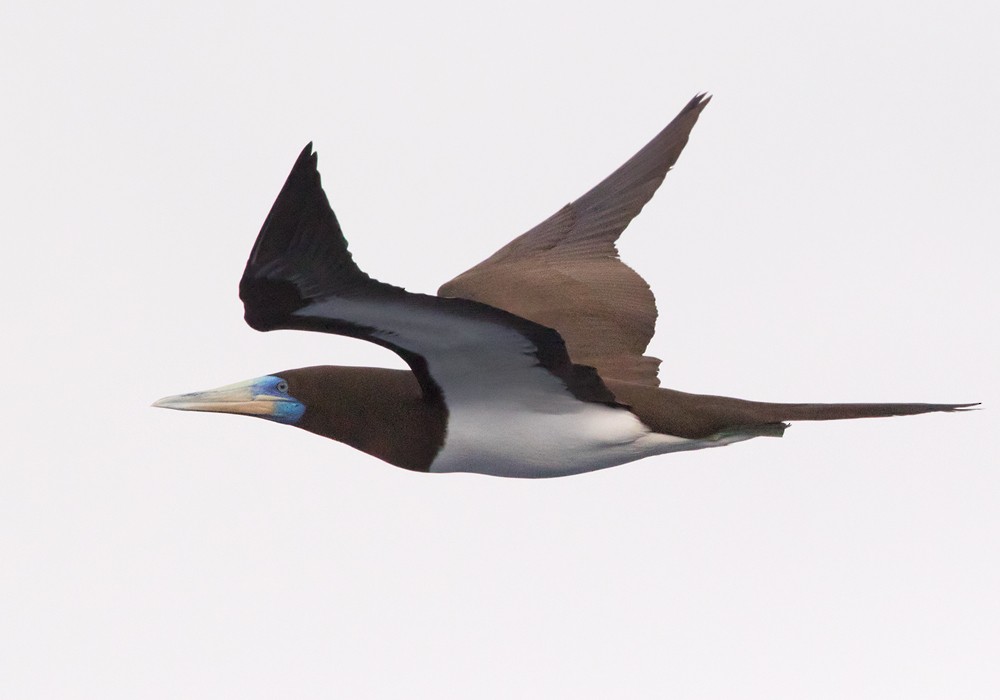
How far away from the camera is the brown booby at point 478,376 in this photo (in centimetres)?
864

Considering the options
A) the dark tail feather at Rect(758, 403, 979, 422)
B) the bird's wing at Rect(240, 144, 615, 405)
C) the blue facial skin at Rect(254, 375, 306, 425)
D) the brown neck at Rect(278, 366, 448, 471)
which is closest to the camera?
the bird's wing at Rect(240, 144, 615, 405)

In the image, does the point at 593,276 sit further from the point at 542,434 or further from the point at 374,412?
the point at 374,412

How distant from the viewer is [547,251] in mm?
12828

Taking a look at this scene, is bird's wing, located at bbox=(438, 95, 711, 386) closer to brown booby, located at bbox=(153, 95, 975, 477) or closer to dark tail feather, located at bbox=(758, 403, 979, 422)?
brown booby, located at bbox=(153, 95, 975, 477)

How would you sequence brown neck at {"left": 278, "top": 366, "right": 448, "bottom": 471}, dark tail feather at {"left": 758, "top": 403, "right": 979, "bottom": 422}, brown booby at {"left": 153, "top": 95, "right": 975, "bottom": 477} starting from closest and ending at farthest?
brown booby at {"left": 153, "top": 95, "right": 975, "bottom": 477}, dark tail feather at {"left": 758, "top": 403, "right": 979, "bottom": 422}, brown neck at {"left": 278, "top": 366, "right": 448, "bottom": 471}

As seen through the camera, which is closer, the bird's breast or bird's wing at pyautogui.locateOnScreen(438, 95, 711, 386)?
the bird's breast

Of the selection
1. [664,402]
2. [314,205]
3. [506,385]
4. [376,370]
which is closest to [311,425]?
[376,370]

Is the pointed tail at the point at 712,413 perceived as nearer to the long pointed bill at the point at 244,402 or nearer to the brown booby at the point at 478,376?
the brown booby at the point at 478,376

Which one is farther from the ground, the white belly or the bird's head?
the bird's head

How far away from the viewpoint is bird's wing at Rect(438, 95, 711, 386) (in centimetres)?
1175

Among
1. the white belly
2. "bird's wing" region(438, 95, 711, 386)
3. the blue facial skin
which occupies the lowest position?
the white belly

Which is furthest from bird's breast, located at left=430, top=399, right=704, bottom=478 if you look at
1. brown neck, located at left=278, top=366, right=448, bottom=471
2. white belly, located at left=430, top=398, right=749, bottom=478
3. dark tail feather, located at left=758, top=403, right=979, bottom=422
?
dark tail feather, located at left=758, top=403, right=979, bottom=422

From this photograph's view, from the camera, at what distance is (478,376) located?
394 inches

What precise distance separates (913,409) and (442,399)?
8.71 feet
